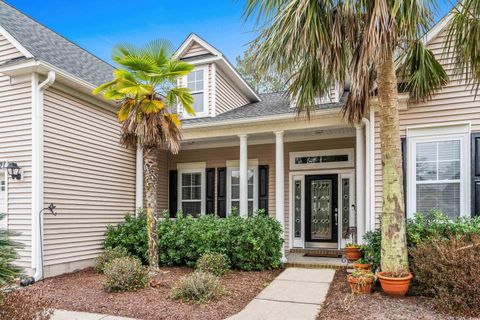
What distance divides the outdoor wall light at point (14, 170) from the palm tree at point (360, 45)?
16.8 feet

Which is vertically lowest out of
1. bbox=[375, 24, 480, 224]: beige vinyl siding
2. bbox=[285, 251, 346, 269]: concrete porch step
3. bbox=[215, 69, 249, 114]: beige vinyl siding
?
bbox=[285, 251, 346, 269]: concrete porch step

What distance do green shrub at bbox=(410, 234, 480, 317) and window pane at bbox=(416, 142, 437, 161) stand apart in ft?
6.26

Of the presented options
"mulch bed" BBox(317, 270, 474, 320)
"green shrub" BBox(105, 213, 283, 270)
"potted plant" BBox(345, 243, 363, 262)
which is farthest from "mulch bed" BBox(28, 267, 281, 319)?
"potted plant" BBox(345, 243, 363, 262)

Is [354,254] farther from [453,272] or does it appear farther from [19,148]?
[19,148]

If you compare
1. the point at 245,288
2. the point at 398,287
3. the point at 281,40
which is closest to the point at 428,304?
the point at 398,287

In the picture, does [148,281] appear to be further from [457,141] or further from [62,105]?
[457,141]

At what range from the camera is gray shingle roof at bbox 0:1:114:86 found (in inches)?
292

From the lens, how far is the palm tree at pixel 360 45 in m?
4.83

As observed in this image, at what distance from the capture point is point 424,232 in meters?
5.86

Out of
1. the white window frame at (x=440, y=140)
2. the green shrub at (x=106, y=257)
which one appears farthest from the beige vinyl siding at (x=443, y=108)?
the green shrub at (x=106, y=257)

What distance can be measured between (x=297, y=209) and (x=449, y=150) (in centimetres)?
441

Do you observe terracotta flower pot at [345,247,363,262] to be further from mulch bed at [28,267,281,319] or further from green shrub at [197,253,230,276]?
green shrub at [197,253,230,276]

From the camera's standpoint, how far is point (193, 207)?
11.0 metres

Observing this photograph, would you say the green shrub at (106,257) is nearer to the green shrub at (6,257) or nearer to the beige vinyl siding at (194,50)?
the green shrub at (6,257)
